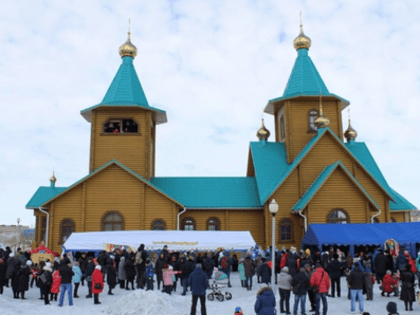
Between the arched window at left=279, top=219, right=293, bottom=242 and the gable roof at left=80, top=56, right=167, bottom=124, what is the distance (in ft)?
35.5

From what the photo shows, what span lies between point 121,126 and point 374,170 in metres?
17.5

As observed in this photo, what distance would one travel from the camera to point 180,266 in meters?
17.0

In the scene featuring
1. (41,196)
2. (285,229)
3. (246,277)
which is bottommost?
(246,277)

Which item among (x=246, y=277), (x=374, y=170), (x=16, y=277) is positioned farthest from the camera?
(x=374, y=170)

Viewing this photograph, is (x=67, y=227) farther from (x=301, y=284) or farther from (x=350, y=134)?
(x=350, y=134)

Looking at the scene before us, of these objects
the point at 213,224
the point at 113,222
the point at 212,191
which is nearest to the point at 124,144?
the point at 113,222

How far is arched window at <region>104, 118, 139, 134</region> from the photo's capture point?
29.7 meters

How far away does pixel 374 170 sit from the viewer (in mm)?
31000

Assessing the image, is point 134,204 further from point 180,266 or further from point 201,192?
point 180,266

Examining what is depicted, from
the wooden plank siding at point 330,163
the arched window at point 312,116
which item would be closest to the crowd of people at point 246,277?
the wooden plank siding at point 330,163

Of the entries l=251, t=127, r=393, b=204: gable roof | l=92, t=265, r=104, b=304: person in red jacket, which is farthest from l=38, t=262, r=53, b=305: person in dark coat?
l=251, t=127, r=393, b=204: gable roof

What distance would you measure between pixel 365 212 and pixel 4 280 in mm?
19193

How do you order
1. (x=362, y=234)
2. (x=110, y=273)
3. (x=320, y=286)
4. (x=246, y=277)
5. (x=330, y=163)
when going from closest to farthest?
(x=320, y=286) → (x=110, y=273) → (x=246, y=277) → (x=362, y=234) → (x=330, y=163)

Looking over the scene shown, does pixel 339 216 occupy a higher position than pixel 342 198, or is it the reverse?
pixel 342 198
